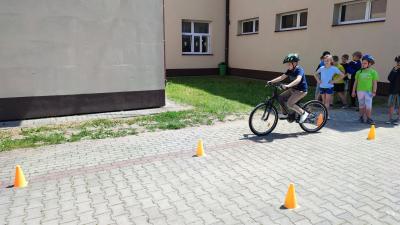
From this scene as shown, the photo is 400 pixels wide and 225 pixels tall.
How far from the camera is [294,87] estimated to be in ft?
23.0

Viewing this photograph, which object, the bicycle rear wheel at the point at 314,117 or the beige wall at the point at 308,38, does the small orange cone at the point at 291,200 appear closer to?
the bicycle rear wheel at the point at 314,117

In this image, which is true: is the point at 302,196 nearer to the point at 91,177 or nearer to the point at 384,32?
the point at 91,177

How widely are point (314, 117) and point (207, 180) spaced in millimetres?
3707

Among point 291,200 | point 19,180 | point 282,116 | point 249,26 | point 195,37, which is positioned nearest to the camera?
point 291,200

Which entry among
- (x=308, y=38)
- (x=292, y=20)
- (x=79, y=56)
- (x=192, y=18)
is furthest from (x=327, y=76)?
(x=192, y=18)

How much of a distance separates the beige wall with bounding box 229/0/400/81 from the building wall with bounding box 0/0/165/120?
779 cm

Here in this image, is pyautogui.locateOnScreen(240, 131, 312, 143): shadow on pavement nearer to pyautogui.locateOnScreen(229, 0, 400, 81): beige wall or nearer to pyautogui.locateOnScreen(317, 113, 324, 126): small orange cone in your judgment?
pyautogui.locateOnScreen(317, 113, 324, 126): small orange cone

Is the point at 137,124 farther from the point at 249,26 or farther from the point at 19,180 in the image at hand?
the point at 249,26

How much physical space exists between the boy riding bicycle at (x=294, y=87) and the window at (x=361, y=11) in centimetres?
709

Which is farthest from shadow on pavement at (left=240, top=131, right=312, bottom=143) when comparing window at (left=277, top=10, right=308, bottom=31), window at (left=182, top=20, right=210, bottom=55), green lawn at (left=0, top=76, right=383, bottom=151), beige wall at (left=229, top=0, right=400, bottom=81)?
window at (left=182, top=20, right=210, bottom=55)

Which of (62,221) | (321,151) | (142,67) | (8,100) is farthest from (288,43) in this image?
(62,221)

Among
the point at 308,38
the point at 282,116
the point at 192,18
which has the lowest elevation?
the point at 282,116

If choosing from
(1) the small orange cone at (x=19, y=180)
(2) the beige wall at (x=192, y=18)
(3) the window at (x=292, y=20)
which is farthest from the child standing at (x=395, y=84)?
(2) the beige wall at (x=192, y=18)

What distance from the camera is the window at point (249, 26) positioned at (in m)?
19.2
